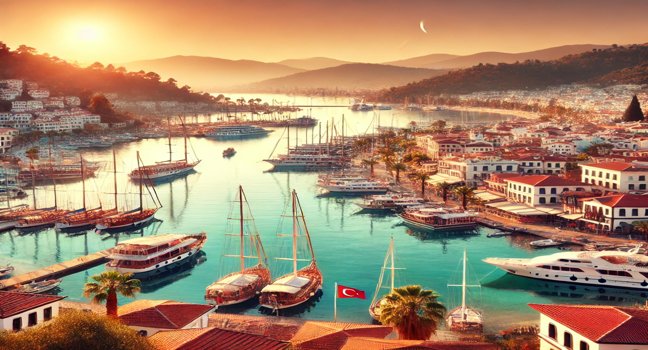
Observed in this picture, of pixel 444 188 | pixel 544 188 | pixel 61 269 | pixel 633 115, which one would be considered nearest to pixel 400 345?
pixel 61 269

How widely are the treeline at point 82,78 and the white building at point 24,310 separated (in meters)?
103

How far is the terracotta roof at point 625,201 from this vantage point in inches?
1217

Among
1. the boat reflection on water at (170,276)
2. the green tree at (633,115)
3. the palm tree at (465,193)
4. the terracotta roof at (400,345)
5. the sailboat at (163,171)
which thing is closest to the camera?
the terracotta roof at (400,345)

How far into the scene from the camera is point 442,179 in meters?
44.8

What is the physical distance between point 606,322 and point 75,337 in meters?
9.38

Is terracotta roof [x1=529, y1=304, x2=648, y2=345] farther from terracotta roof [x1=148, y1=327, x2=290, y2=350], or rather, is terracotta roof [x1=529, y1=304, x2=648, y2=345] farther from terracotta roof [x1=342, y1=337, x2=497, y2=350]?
terracotta roof [x1=148, y1=327, x2=290, y2=350]

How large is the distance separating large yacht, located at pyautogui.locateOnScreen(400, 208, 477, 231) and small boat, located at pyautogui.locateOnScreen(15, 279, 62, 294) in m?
17.3

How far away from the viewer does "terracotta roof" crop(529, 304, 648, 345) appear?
12523mm

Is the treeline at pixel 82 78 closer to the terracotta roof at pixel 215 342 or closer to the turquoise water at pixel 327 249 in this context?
the turquoise water at pixel 327 249

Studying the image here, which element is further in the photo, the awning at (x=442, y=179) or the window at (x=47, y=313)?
the awning at (x=442, y=179)

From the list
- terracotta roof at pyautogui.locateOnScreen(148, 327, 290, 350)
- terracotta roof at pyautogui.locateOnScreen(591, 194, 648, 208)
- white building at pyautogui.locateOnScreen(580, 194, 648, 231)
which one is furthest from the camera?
terracotta roof at pyautogui.locateOnScreen(591, 194, 648, 208)

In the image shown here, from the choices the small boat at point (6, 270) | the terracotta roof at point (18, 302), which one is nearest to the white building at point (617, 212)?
the terracotta roof at point (18, 302)

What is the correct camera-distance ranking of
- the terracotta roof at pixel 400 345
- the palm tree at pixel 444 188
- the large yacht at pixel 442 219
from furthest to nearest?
1. the palm tree at pixel 444 188
2. the large yacht at pixel 442 219
3. the terracotta roof at pixel 400 345

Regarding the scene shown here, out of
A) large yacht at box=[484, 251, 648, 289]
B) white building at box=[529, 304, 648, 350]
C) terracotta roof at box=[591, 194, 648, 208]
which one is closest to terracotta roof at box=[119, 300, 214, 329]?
white building at box=[529, 304, 648, 350]
